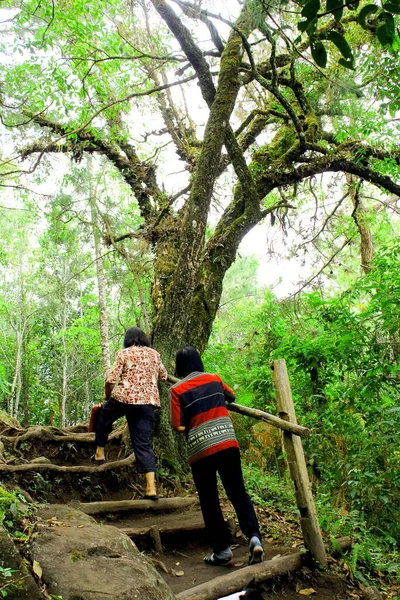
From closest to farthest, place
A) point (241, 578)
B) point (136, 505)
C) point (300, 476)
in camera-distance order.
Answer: point (241, 578) < point (300, 476) < point (136, 505)

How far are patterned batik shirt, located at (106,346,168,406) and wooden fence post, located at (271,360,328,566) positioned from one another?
1.52m

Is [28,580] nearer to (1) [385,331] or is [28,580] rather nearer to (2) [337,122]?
(1) [385,331]

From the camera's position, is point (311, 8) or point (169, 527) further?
point (169, 527)

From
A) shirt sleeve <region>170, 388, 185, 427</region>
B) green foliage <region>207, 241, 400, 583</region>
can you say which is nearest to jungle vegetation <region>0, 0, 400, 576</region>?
green foliage <region>207, 241, 400, 583</region>

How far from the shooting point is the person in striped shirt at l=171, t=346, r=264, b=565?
3.99 meters

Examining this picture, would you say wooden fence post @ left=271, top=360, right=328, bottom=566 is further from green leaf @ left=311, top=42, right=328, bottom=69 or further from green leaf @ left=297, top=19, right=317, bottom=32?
green leaf @ left=297, top=19, right=317, bottom=32

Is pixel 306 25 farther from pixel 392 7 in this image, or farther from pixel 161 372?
pixel 161 372

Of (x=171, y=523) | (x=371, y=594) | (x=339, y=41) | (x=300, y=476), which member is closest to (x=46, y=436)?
(x=171, y=523)

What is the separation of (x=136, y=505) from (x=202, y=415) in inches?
65.3

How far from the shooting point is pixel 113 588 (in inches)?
108

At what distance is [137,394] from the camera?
5.29m

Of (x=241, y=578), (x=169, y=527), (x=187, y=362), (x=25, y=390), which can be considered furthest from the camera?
(x=25, y=390)

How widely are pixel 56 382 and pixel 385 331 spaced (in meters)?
16.6

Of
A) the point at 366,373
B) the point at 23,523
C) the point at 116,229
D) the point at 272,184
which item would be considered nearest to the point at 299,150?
the point at 272,184
